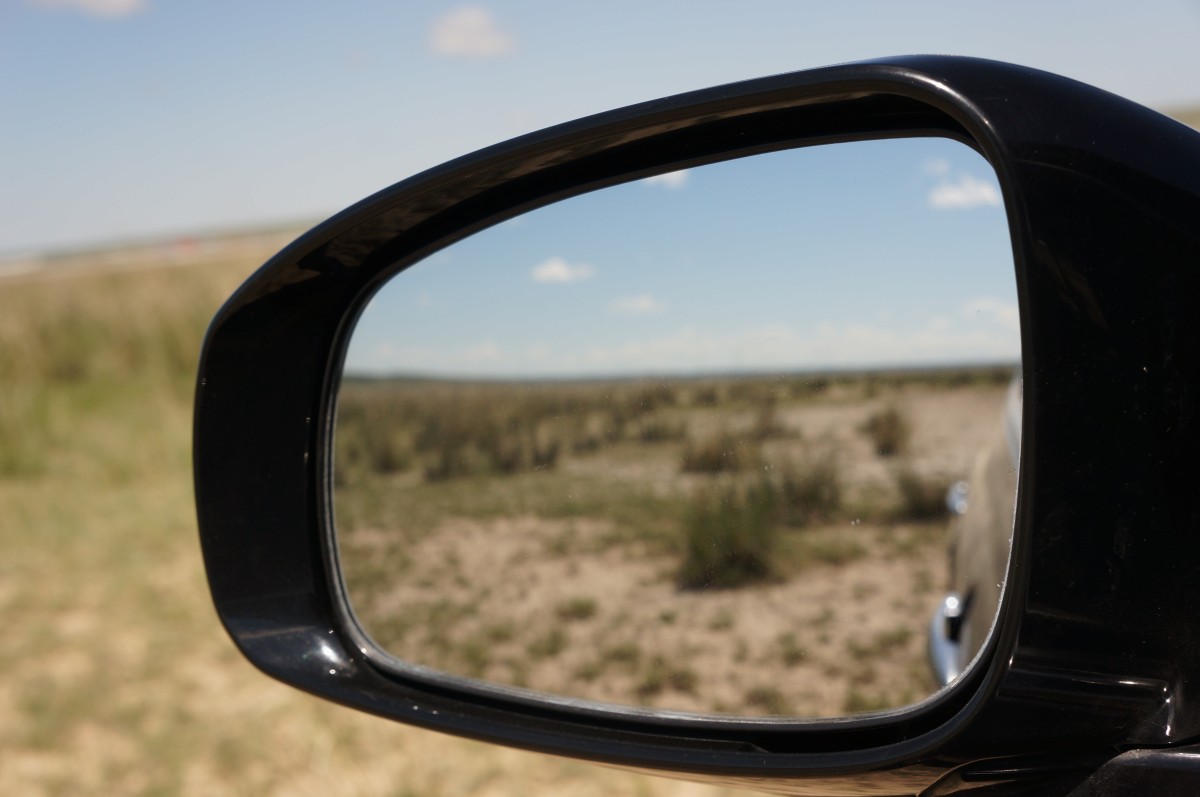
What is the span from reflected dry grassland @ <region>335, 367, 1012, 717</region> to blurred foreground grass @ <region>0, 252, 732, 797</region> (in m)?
1.70

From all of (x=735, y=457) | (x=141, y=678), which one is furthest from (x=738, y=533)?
(x=141, y=678)

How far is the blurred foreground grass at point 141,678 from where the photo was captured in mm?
3840

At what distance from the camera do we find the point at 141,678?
4.90m

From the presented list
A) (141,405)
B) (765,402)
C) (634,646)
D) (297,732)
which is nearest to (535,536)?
(634,646)

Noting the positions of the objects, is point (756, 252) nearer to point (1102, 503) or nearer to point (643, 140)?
point (643, 140)

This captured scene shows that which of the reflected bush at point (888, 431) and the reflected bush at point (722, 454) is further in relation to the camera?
the reflected bush at point (888, 431)

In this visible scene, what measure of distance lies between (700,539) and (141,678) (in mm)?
4145

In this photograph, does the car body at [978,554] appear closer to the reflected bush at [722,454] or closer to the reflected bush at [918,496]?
the reflected bush at [918,496]

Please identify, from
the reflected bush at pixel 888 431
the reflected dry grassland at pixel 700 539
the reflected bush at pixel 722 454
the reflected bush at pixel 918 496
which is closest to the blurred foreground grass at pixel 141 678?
the reflected dry grassland at pixel 700 539

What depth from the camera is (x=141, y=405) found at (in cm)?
1122

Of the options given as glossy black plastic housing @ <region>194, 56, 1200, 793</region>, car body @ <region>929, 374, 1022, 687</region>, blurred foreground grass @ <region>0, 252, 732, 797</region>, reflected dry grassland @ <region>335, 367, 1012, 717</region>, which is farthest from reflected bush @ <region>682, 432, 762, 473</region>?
blurred foreground grass @ <region>0, 252, 732, 797</region>

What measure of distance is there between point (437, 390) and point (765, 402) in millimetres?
1024

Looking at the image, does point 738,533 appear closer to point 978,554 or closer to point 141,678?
point 978,554

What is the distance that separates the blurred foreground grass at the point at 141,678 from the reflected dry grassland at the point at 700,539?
5.59ft
